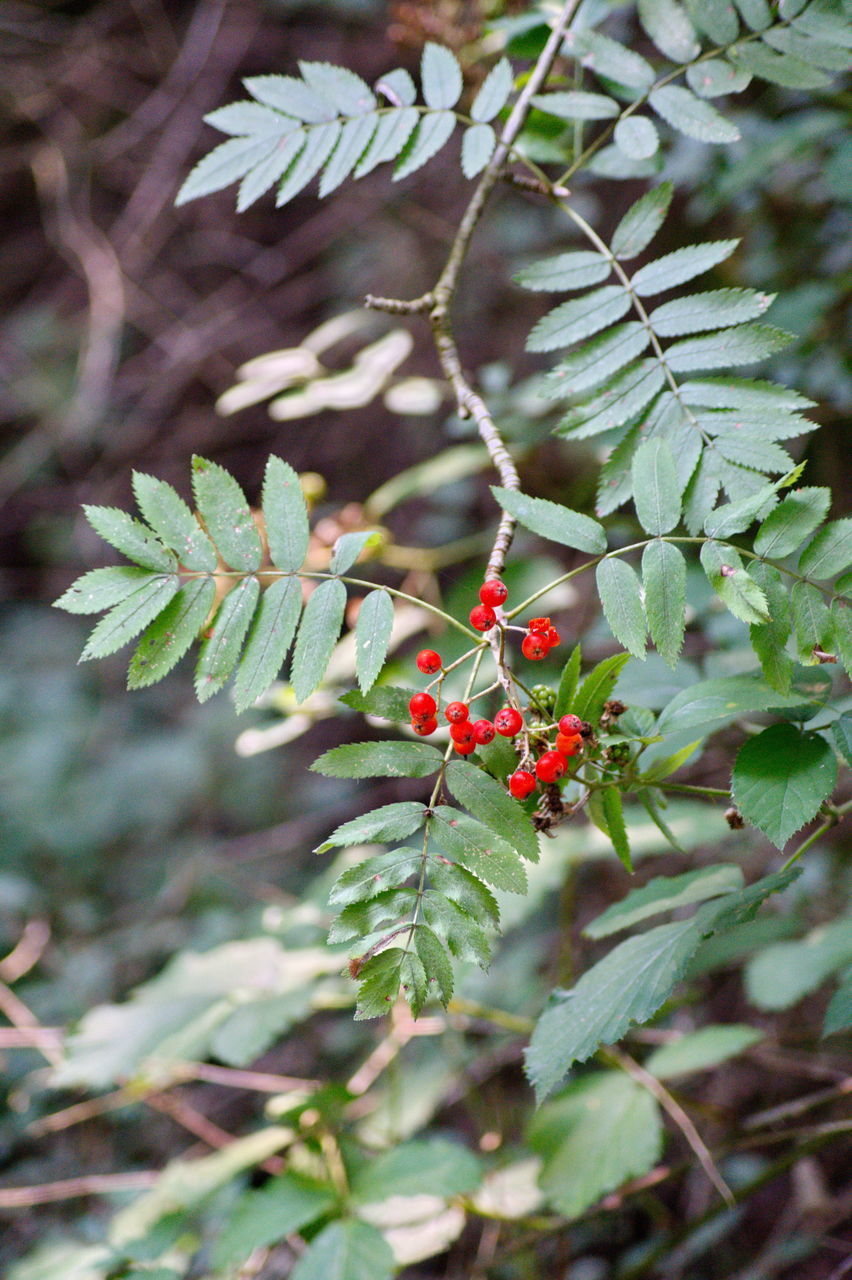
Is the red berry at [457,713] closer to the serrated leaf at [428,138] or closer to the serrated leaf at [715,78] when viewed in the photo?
the serrated leaf at [428,138]

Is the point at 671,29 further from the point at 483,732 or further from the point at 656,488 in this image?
the point at 483,732

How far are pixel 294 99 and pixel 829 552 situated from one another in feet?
3.29

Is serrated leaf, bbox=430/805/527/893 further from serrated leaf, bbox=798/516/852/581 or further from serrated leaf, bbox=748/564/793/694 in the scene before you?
serrated leaf, bbox=798/516/852/581

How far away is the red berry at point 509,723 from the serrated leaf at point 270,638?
0.26 meters

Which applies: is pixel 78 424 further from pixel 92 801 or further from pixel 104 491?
pixel 92 801

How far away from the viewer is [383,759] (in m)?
0.97

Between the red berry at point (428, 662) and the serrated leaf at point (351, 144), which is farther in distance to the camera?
the serrated leaf at point (351, 144)

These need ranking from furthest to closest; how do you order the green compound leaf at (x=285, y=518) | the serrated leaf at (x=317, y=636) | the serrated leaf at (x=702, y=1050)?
the serrated leaf at (x=702, y=1050) < the green compound leaf at (x=285, y=518) < the serrated leaf at (x=317, y=636)

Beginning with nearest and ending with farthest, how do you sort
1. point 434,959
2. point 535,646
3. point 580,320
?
point 434,959, point 535,646, point 580,320

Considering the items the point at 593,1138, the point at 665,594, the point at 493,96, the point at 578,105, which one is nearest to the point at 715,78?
the point at 578,105

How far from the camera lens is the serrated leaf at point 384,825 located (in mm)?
904

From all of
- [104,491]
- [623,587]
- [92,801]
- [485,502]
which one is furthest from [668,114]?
[104,491]

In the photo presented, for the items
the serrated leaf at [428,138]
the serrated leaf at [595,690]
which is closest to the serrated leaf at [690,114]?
the serrated leaf at [428,138]

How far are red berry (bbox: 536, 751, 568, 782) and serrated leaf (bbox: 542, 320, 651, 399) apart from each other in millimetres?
493
